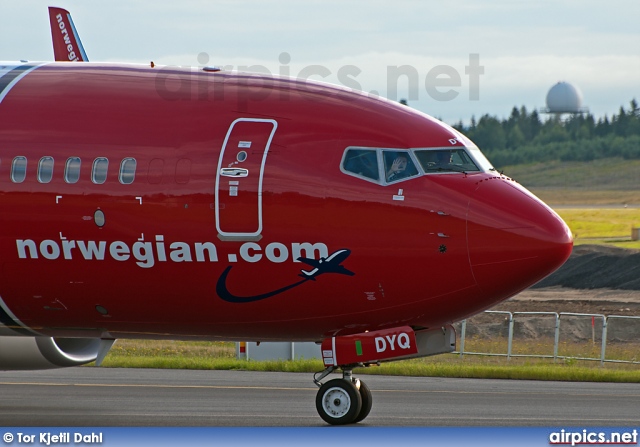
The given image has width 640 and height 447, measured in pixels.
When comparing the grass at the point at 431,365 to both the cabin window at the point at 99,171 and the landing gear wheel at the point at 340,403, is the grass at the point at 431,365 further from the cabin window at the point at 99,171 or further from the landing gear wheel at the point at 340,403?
the cabin window at the point at 99,171

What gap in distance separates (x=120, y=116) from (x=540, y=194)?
133 m

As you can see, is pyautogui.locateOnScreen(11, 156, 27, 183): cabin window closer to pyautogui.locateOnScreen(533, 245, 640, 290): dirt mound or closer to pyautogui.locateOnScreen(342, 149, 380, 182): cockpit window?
pyautogui.locateOnScreen(342, 149, 380, 182): cockpit window

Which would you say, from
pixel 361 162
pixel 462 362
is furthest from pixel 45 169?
pixel 462 362

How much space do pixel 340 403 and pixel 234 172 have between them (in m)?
3.74

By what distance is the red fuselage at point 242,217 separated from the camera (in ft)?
55.9

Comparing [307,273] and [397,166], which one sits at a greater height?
[397,166]

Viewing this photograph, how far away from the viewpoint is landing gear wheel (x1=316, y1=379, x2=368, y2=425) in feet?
58.6

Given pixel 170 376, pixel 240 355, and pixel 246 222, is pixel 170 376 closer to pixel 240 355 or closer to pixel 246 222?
pixel 240 355

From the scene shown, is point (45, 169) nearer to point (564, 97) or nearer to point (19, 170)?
point (19, 170)

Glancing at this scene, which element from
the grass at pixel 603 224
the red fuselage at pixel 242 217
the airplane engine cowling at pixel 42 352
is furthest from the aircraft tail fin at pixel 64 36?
the grass at pixel 603 224

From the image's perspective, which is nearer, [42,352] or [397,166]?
[397,166]

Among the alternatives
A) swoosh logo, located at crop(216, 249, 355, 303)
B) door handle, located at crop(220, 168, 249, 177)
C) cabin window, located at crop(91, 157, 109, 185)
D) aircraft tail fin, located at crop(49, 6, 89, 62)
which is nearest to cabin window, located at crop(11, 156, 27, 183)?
cabin window, located at crop(91, 157, 109, 185)

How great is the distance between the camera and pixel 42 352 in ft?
68.5

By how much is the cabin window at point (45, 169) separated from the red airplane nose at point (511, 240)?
6265mm
